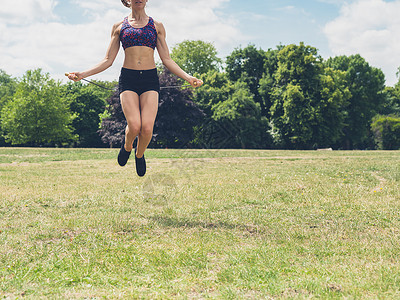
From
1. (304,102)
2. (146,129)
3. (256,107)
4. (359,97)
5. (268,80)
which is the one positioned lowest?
(146,129)

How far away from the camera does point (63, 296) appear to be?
393cm

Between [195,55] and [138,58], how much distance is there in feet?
208

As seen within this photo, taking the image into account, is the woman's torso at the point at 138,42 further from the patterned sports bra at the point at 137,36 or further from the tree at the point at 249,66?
the tree at the point at 249,66

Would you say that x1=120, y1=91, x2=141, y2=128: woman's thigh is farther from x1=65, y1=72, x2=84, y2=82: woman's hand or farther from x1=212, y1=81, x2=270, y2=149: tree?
x1=212, y1=81, x2=270, y2=149: tree

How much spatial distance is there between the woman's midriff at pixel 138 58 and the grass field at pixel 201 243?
2.79 m

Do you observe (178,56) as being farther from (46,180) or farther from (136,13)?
(136,13)

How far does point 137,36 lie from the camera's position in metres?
6.64

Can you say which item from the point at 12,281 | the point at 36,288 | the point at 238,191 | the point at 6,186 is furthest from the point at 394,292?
the point at 6,186

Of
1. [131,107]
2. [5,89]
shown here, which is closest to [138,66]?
[131,107]

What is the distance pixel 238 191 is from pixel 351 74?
60.9 m

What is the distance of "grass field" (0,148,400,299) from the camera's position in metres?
4.17

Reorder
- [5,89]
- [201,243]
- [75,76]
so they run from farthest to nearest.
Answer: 1. [5,89]
2. [75,76]
3. [201,243]

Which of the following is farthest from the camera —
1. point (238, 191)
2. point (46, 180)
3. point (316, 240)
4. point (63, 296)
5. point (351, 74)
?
point (351, 74)

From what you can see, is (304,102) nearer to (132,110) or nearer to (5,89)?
(132,110)
